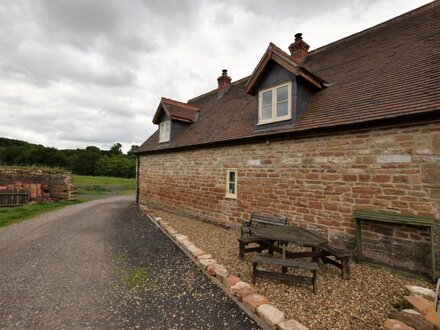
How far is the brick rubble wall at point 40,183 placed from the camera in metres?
14.0

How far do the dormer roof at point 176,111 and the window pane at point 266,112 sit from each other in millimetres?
6621

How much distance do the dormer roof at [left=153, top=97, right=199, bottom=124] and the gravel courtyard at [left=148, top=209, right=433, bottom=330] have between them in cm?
960

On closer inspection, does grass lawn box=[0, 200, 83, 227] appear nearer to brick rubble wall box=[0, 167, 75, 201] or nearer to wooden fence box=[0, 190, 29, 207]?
wooden fence box=[0, 190, 29, 207]

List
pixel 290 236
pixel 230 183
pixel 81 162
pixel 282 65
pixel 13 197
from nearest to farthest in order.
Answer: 1. pixel 290 236
2. pixel 282 65
3. pixel 230 183
4. pixel 13 197
5. pixel 81 162

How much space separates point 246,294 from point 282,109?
5.94 meters

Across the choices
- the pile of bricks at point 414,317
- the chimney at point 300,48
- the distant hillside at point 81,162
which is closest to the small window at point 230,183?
the pile of bricks at point 414,317

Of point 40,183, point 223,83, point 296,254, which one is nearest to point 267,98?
point 296,254

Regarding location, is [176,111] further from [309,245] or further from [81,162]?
[81,162]

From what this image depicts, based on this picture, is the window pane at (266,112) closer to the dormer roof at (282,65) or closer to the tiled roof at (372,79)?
the tiled roof at (372,79)

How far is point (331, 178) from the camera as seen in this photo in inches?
245

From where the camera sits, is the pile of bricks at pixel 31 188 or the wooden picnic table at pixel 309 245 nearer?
the wooden picnic table at pixel 309 245

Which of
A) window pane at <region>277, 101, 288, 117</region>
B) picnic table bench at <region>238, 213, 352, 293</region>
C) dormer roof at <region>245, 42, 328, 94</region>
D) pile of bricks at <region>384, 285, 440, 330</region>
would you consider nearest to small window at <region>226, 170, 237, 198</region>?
window pane at <region>277, 101, 288, 117</region>

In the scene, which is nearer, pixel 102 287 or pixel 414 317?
pixel 414 317

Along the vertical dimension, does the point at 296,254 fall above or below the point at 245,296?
above
